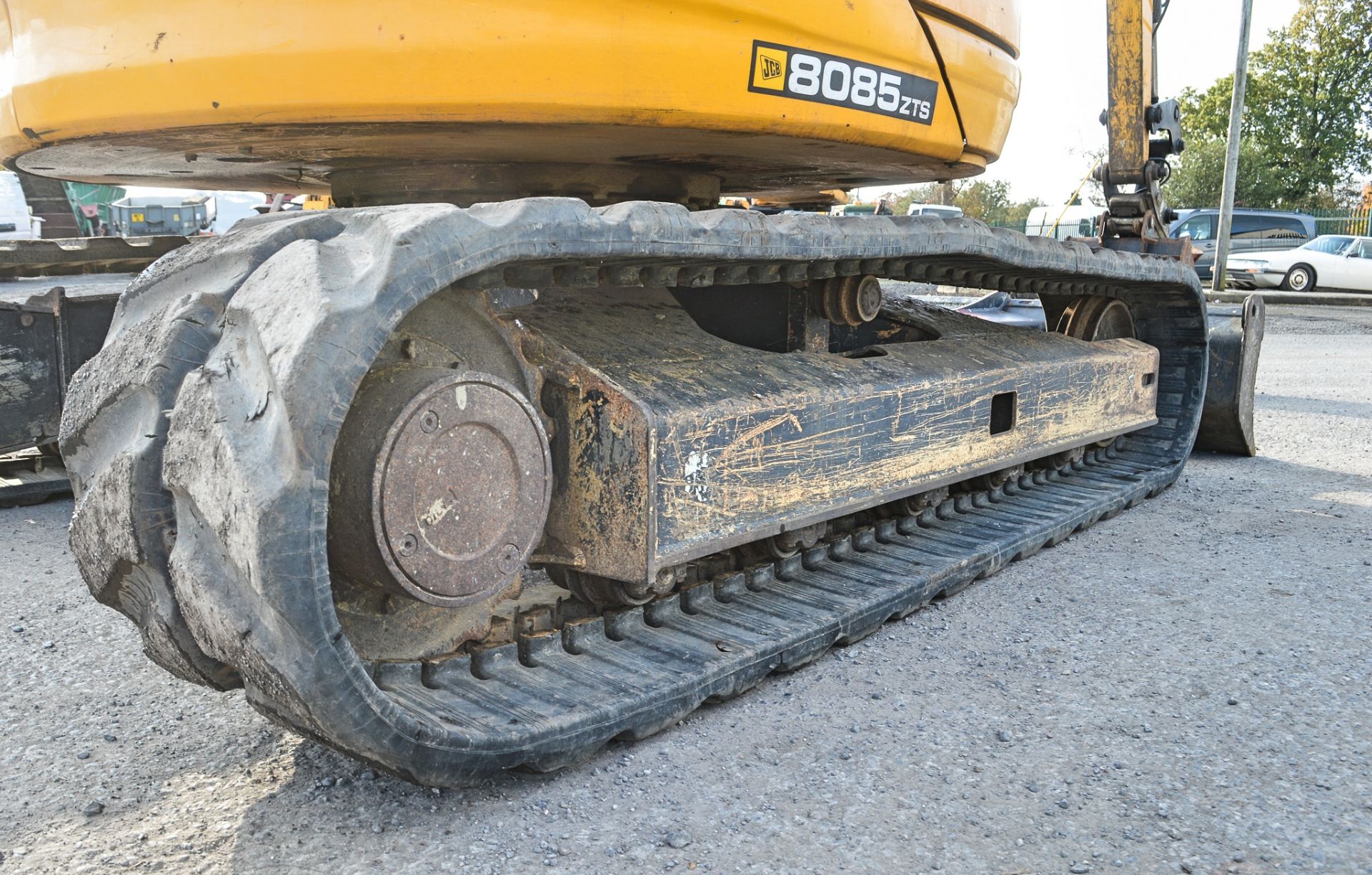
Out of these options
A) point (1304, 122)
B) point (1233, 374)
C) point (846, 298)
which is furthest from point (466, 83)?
point (1304, 122)

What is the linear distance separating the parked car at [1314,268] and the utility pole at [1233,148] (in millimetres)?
1651

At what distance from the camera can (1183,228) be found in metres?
24.5

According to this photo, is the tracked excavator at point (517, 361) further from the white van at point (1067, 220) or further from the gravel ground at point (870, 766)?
the white van at point (1067, 220)

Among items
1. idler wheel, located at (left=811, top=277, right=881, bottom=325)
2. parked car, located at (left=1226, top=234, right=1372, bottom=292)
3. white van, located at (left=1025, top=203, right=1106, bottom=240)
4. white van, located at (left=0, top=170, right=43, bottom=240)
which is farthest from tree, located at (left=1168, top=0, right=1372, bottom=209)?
idler wheel, located at (left=811, top=277, right=881, bottom=325)

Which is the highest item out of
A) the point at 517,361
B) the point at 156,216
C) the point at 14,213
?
the point at 156,216

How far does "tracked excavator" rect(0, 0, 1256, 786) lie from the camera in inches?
84.2

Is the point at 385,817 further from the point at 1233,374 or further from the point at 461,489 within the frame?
the point at 1233,374

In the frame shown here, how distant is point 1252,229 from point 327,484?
2741 centimetres

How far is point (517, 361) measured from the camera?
2.71m

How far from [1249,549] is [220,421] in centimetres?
384

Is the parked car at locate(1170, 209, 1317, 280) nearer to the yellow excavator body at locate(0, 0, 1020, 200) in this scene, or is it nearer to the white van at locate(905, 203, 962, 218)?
the white van at locate(905, 203, 962, 218)

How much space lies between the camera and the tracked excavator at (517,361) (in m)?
2.14

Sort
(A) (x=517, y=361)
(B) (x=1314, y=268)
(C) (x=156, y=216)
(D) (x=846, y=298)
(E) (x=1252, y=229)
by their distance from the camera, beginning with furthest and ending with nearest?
(E) (x=1252, y=229) → (C) (x=156, y=216) → (B) (x=1314, y=268) → (D) (x=846, y=298) → (A) (x=517, y=361)

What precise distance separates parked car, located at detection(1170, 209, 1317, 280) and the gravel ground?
22.4 meters
